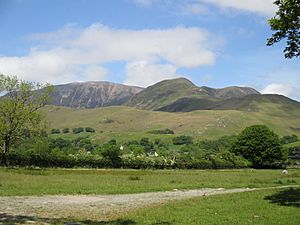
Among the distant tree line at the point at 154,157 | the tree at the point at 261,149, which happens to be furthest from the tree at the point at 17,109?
the tree at the point at 261,149

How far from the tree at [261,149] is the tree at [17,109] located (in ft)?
267

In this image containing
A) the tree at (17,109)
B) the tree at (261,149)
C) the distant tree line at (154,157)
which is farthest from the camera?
the tree at (261,149)

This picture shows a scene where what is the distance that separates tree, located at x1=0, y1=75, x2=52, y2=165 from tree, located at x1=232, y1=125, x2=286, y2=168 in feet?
267

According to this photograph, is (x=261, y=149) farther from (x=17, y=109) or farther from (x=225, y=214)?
(x=225, y=214)

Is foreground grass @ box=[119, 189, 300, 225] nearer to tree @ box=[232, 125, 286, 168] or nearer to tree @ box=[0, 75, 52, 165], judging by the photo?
tree @ box=[0, 75, 52, 165]

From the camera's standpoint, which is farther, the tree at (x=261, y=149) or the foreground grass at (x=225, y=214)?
the tree at (x=261, y=149)

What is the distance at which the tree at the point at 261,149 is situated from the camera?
139 meters

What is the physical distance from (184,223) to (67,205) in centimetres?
1064

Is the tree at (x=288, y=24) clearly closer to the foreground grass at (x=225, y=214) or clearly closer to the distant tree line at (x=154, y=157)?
the foreground grass at (x=225, y=214)

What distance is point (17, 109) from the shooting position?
80.6 meters

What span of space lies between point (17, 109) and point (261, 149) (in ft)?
295

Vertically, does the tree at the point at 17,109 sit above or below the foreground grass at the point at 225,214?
above

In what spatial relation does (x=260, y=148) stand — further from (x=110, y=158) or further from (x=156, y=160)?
(x=110, y=158)

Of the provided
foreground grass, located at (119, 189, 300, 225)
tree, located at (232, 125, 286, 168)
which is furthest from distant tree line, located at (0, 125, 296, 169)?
foreground grass, located at (119, 189, 300, 225)
